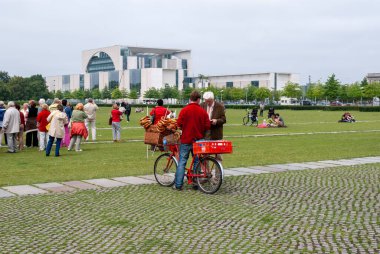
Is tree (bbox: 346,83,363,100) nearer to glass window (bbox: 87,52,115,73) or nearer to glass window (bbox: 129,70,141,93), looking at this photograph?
glass window (bbox: 129,70,141,93)

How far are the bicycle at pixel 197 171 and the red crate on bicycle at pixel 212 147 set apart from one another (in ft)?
0.46

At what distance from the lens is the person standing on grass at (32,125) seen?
1912 centimetres

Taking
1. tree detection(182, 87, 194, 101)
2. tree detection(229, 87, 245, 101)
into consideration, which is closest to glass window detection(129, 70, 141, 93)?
tree detection(182, 87, 194, 101)

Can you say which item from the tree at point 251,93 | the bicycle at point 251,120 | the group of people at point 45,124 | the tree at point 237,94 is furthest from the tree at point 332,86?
the group of people at point 45,124

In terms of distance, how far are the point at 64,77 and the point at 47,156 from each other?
587ft

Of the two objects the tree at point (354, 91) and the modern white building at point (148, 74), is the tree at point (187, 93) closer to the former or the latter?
the modern white building at point (148, 74)

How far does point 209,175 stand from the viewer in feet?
31.3

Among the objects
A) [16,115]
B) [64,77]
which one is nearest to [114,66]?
[64,77]

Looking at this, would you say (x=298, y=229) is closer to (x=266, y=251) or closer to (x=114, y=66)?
(x=266, y=251)

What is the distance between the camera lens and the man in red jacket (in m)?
9.62

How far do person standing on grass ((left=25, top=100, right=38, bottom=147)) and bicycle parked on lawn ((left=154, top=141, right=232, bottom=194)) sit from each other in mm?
10126

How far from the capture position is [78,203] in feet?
28.0

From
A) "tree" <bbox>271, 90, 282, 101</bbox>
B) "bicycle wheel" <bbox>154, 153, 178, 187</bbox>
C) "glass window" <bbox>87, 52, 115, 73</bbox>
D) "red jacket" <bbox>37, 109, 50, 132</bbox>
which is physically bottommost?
"bicycle wheel" <bbox>154, 153, 178, 187</bbox>

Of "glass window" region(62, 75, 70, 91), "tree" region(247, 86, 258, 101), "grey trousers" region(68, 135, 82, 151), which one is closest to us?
"grey trousers" region(68, 135, 82, 151)
